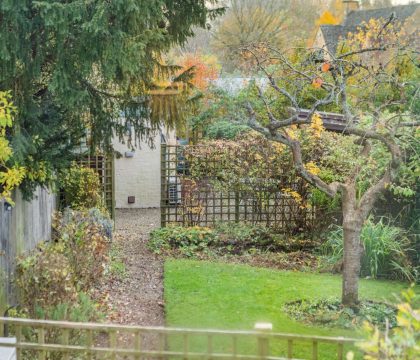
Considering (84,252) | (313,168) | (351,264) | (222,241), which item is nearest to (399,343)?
(351,264)

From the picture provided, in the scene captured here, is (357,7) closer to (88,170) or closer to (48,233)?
(88,170)

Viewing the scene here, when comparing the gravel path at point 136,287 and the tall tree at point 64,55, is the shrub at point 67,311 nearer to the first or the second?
the gravel path at point 136,287

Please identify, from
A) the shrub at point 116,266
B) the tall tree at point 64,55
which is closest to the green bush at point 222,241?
the shrub at point 116,266

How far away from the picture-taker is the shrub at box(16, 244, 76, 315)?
Answer: 4934 millimetres

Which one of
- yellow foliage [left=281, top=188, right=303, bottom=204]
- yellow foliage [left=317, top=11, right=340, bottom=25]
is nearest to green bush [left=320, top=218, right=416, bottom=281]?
yellow foliage [left=281, top=188, right=303, bottom=204]

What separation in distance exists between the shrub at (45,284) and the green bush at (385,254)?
442cm

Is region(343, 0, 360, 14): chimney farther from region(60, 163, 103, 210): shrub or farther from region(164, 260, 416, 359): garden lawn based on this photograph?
region(164, 260, 416, 359): garden lawn

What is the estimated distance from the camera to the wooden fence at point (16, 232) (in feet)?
17.7

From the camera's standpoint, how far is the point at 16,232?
19.5 feet

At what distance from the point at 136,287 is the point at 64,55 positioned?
3161mm

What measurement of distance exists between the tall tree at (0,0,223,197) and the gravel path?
1739mm

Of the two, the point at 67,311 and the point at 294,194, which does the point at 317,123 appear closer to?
the point at 294,194

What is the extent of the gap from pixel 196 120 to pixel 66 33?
11.8 meters

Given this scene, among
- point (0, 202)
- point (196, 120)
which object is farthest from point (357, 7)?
point (0, 202)
